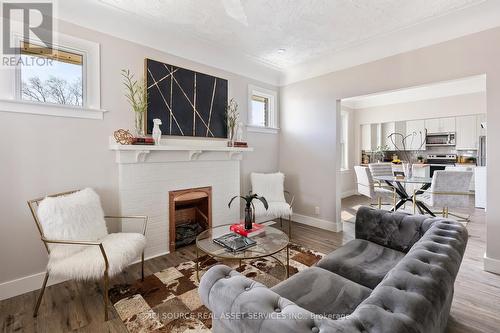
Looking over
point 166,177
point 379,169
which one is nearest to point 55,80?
point 166,177

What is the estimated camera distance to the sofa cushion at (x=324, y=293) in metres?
1.36

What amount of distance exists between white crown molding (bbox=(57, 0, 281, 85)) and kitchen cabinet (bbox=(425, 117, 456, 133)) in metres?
5.09

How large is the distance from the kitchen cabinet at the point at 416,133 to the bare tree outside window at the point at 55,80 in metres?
7.60

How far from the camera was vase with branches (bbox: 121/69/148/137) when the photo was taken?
9.11ft

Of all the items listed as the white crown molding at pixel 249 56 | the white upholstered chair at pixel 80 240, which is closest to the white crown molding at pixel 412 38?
the white crown molding at pixel 249 56

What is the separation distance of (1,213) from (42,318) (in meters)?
1.02

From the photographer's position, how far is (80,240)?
7.01ft

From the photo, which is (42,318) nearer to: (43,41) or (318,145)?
(43,41)

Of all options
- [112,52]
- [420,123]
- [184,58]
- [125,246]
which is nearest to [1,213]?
[125,246]

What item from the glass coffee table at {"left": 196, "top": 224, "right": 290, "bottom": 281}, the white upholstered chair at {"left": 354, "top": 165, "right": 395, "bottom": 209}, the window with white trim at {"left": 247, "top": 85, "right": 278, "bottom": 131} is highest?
the window with white trim at {"left": 247, "top": 85, "right": 278, "bottom": 131}

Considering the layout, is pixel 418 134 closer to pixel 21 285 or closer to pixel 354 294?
pixel 354 294

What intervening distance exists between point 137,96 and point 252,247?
2217 mm

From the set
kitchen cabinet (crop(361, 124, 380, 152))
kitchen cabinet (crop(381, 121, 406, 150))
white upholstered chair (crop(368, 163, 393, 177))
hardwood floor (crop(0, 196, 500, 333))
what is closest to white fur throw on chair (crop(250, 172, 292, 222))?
hardwood floor (crop(0, 196, 500, 333))

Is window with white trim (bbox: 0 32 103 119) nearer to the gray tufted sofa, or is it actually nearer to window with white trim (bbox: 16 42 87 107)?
window with white trim (bbox: 16 42 87 107)
